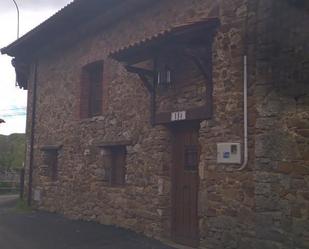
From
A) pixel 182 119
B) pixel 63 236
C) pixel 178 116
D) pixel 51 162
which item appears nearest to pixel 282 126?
pixel 182 119

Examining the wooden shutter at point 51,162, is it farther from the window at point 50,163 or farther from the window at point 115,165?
the window at point 115,165

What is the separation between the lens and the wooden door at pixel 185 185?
29.9 feet

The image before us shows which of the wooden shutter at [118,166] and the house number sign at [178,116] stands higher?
the house number sign at [178,116]

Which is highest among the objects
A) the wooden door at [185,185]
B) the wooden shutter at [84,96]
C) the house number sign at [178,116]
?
the wooden shutter at [84,96]

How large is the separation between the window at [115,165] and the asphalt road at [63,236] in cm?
105

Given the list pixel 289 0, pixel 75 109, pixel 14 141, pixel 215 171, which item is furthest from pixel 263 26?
pixel 14 141

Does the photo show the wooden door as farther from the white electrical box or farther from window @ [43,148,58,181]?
window @ [43,148,58,181]

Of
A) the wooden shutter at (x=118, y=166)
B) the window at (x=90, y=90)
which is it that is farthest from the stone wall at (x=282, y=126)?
the window at (x=90, y=90)

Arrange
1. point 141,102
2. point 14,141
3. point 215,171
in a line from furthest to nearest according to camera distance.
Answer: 1. point 14,141
2. point 141,102
3. point 215,171

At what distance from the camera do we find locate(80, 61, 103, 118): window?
1267 centimetres

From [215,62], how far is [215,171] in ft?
5.86

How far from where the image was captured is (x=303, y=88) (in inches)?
276

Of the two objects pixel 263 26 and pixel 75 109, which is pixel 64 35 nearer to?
pixel 75 109

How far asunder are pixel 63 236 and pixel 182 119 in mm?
3280
